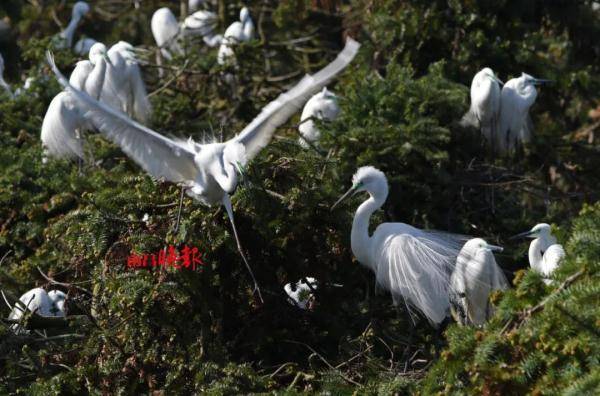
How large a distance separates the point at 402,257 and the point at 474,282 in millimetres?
348

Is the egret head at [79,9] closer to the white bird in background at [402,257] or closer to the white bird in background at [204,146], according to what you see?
the white bird in background at [204,146]

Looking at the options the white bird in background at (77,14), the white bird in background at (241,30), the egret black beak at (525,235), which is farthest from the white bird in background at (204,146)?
the white bird in background at (77,14)

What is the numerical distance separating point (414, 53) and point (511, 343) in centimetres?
466

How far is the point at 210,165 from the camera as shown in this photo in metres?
5.24

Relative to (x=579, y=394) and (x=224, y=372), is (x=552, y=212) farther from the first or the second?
(x=579, y=394)

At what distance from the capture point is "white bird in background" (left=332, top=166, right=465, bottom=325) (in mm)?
5133

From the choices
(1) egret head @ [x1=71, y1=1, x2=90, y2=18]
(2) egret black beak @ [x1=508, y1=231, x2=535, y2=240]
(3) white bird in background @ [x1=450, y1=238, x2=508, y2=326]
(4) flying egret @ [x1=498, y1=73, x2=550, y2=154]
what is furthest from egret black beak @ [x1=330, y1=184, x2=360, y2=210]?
(1) egret head @ [x1=71, y1=1, x2=90, y2=18]

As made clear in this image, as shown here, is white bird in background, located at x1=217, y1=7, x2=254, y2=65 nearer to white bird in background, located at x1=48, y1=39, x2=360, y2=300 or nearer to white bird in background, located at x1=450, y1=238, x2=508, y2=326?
white bird in background, located at x1=48, y1=39, x2=360, y2=300

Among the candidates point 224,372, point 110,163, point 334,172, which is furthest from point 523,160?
point 224,372

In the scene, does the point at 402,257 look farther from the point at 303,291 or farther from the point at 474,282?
the point at 303,291

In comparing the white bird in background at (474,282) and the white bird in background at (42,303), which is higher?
the white bird in background at (474,282)

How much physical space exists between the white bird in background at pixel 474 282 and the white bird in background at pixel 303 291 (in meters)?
0.65

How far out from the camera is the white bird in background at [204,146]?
5.07m

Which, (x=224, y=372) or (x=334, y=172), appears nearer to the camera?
(x=224, y=372)
